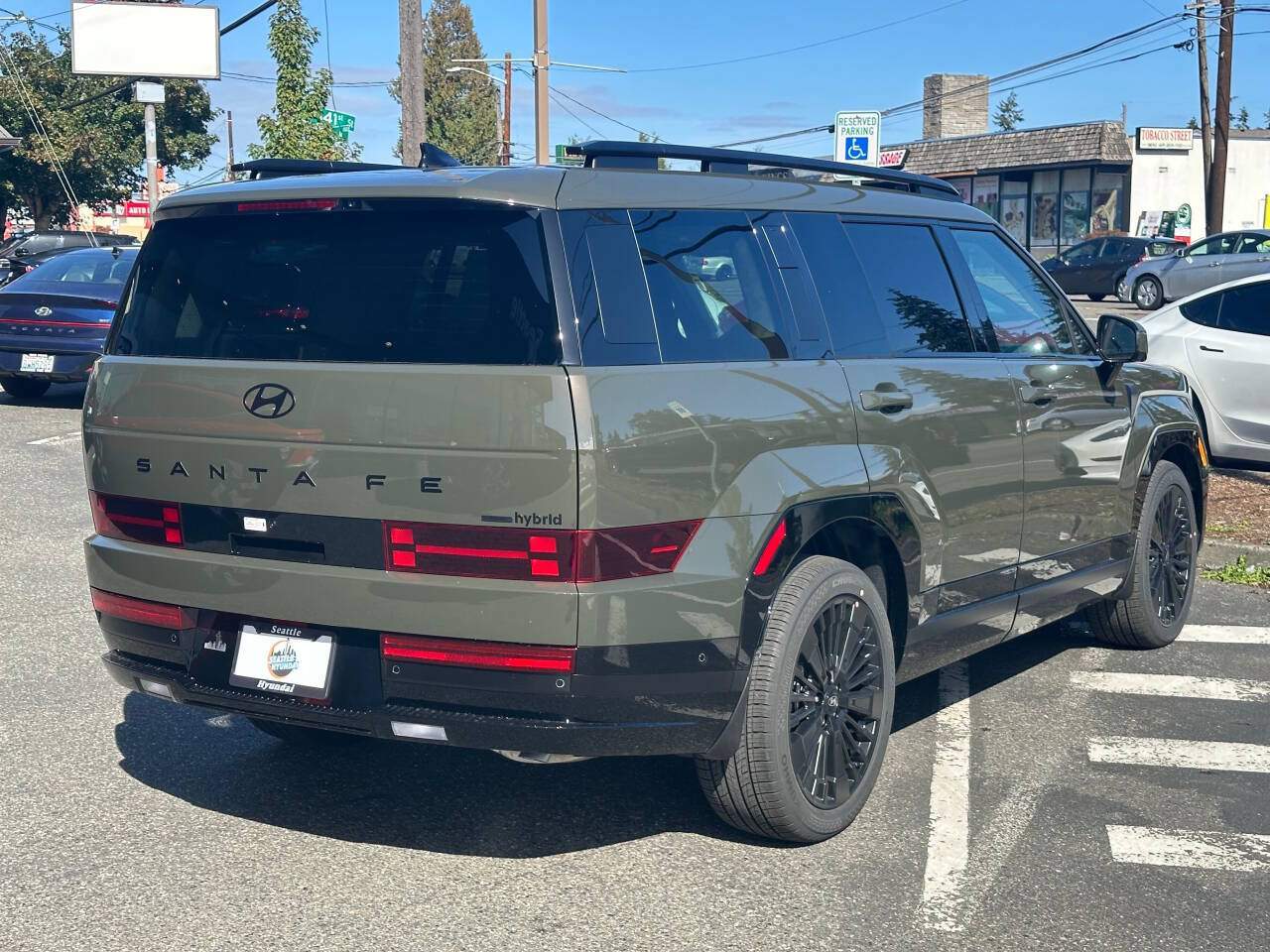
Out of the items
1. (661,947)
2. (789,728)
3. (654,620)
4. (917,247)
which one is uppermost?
(917,247)

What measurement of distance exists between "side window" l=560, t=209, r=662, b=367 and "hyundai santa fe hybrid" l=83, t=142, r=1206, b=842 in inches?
0.4

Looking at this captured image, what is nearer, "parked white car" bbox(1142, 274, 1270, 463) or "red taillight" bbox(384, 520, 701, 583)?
"red taillight" bbox(384, 520, 701, 583)

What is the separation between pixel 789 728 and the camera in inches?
173

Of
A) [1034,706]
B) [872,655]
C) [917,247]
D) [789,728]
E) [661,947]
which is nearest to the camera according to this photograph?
[661,947]

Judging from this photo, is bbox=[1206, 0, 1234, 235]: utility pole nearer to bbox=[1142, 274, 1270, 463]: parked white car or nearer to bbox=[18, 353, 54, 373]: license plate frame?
bbox=[1142, 274, 1270, 463]: parked white car

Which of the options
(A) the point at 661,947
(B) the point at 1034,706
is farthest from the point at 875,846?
(B) the point at 1034,706

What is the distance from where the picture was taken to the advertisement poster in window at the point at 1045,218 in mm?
49969

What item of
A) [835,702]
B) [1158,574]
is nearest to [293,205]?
[835,702]

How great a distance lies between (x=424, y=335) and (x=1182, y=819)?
282cm

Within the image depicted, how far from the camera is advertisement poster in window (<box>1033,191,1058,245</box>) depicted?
164 ft

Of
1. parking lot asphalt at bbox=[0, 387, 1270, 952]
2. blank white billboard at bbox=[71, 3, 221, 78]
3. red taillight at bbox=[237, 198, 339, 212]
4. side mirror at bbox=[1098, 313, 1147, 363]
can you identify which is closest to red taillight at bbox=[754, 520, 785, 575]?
parking lot asphalt at bbox=[0, 387, 1270, 952]

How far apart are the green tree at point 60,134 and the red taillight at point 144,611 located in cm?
4951

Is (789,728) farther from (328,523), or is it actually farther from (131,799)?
(131,799)

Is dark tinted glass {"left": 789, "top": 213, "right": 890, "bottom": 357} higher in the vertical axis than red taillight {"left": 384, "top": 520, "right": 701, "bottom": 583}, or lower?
higher
